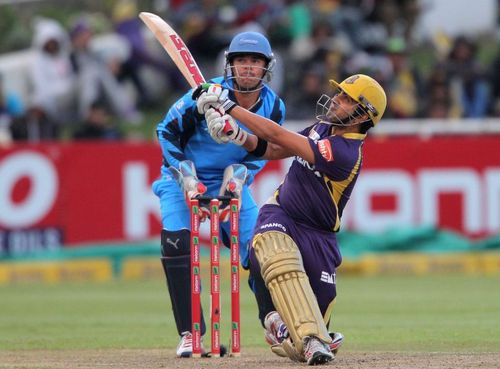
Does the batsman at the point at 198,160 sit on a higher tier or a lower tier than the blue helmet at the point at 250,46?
lower

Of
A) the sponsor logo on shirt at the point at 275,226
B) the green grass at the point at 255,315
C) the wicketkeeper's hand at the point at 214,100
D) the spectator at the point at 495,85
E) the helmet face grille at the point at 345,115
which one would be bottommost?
the green grass at the point at 255,315

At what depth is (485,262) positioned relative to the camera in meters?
16.2

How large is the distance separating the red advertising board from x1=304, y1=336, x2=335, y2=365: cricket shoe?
8272 millimetres

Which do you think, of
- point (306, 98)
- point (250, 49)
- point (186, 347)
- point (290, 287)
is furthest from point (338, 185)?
point (306, 98)

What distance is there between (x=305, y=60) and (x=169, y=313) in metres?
6.88

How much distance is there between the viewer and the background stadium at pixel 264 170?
39.0 ft

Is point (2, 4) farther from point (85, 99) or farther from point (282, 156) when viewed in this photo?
point (282, 156)

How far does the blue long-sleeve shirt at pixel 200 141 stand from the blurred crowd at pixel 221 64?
7958 mm

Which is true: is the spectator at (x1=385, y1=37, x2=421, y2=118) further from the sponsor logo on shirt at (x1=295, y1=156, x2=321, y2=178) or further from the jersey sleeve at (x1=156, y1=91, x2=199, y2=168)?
the sponsor logo on shirt at (x1=295, y1=156, x2=321, y2=178)

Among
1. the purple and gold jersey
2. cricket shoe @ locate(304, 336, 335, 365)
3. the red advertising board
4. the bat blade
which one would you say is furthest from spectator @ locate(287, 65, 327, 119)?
cricket shoe @ locate(304, 336, 335, 365)

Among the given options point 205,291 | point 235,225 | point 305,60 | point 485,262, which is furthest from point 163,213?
point 305,60

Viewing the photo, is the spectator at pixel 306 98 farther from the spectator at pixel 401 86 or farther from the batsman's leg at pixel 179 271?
the batsman's leg at pixel 179 271

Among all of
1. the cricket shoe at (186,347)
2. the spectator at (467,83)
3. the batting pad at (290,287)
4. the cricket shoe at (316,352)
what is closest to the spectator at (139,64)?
the spectator at (467,83)

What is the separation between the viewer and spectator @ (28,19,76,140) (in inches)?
661
